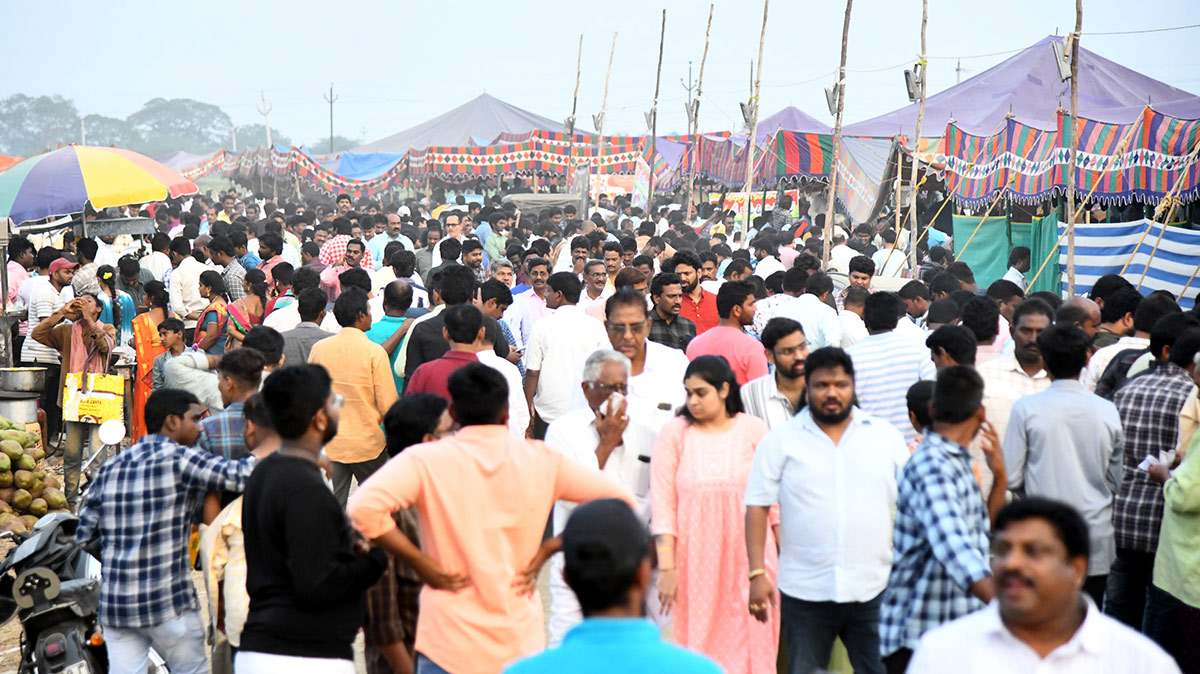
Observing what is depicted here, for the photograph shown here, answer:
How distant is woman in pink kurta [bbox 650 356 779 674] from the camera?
178 inches

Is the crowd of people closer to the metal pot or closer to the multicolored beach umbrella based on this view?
the metal pot

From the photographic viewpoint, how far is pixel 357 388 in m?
6.59

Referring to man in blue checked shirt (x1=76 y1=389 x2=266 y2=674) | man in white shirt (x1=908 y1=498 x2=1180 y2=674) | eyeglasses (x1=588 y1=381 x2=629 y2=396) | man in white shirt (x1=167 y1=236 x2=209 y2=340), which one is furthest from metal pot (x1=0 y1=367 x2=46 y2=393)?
man in white shirt (x1=908 y1=498 x2=1180 y2=674)

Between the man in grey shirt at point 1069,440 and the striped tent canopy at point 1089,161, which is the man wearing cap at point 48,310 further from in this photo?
the striped tent canopy at point 1089,161

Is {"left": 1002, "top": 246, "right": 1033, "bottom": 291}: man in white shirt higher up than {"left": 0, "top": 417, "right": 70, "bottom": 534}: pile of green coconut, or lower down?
higher up

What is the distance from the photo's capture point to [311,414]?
3457 mm

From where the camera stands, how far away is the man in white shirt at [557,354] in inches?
270

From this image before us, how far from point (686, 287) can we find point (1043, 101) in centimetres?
1200

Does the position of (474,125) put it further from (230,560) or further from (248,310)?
(230,560)

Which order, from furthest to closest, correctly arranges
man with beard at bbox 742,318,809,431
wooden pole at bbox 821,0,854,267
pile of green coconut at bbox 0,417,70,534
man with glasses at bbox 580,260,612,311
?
wooden pole at bbox 821,0,854,267 < man with glasses at bbox 580,260,612,311 < pile of green coconut at bbox 0,417,70,534 < man with beard at bbox 742,318,809,431

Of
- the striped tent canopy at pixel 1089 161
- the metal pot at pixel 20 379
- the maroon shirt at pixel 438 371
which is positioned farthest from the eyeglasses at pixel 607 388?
the striped tent canopy at pixel 1089 161

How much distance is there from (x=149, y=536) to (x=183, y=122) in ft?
569

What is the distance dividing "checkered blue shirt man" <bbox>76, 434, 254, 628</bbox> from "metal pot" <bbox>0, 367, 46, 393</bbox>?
234 inches

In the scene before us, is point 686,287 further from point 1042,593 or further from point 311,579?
point 1042,593
